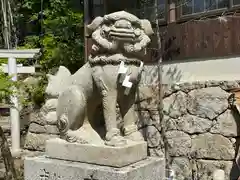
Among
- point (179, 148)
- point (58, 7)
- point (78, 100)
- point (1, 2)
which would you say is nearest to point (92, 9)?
point (58, 7)

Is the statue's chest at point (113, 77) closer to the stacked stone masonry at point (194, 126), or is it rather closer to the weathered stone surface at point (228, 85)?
the stacked stone masonry at point (194, 126)

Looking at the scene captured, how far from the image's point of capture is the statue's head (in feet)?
10.8

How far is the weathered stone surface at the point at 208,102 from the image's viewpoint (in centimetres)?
655

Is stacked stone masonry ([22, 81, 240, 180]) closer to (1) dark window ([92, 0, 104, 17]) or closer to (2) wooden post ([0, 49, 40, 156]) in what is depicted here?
(2) wooden post ([0, 49, 40, 156])

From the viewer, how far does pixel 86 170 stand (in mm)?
3195

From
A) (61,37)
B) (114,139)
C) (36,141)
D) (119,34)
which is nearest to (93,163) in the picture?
(114,139)

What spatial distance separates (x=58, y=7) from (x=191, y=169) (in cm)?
726

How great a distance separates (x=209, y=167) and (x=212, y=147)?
33 centimetres

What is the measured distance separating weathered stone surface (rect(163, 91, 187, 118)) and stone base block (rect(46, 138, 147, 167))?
375 cm

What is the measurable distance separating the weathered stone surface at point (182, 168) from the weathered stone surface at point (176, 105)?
78 centimetres

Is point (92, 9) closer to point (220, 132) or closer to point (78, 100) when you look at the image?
point (220, 132)

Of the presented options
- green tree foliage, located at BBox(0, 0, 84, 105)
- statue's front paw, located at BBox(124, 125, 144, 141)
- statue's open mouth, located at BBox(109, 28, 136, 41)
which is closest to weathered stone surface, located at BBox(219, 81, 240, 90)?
statue's front paw, located at BBox(124, 125, 144, 141)

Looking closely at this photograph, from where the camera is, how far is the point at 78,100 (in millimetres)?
3422

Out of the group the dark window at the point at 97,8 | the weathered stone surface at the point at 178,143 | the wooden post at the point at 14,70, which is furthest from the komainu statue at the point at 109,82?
the dark window at the point at 97,8
